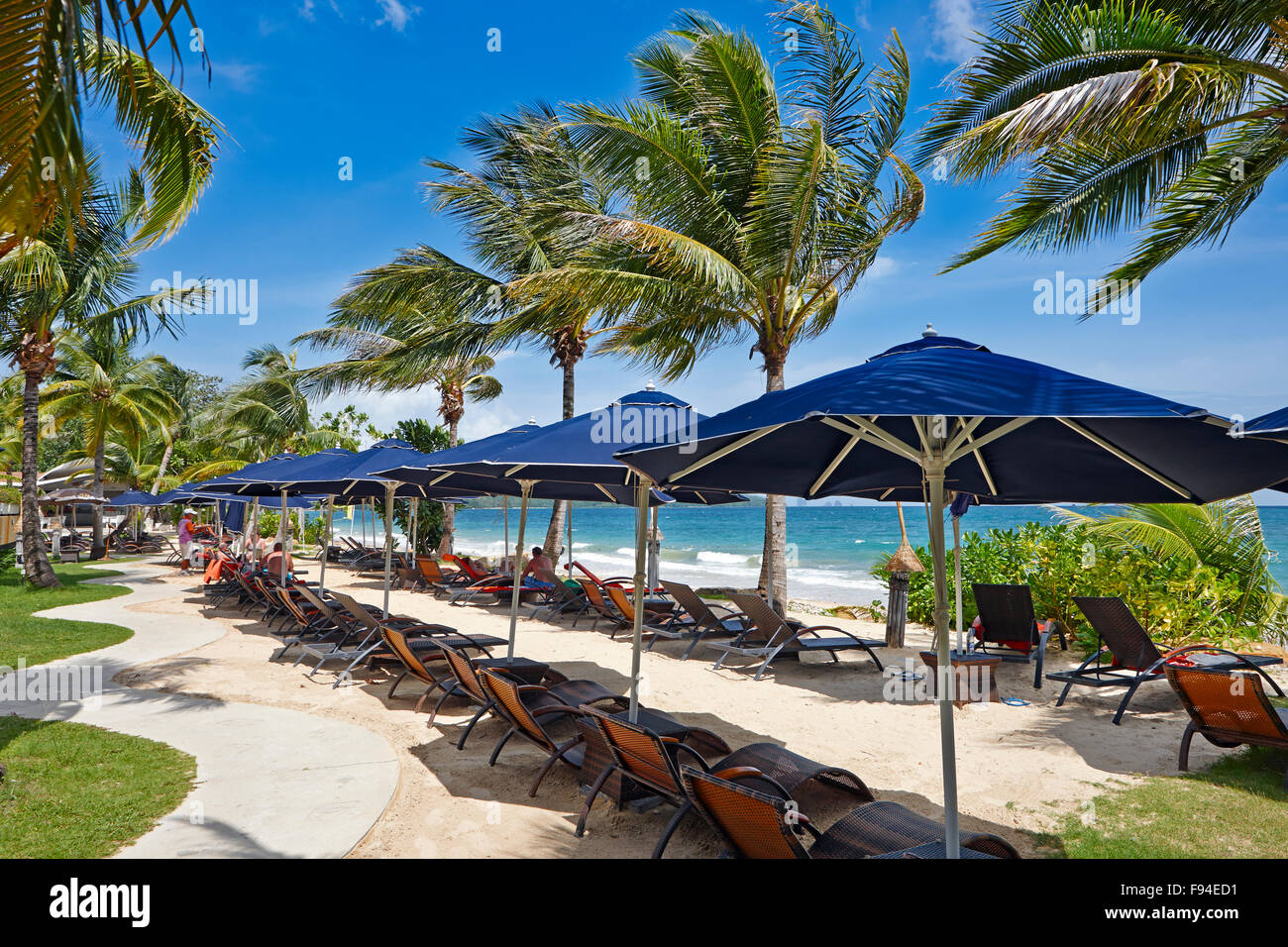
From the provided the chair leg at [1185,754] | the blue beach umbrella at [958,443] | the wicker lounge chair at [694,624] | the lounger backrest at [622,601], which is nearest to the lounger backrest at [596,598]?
the lounger backrest at [622,601]

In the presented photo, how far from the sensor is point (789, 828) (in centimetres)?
305

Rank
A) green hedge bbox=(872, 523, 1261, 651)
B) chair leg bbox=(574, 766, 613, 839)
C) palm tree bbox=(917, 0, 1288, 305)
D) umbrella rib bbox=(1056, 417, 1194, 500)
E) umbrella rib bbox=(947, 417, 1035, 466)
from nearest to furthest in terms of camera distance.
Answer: umbrella rib bbox=(947, 417, 1035, 466) < umbrella rib bbox=(1056, 417, 1194, 500) < chair leg bbox=(574, 766, 613, 839) < palm tree bbox=(917, 0, 1288, 305) < green hedge bbox=(872, 523, 1261, 651)

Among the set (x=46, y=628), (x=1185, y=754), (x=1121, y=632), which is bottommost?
(x=46, y=628)

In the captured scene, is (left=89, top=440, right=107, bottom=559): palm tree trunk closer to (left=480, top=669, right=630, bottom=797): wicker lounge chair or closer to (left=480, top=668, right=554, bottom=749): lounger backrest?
(left=480, top=669, right=630, bottom=797): wicker lounge chair

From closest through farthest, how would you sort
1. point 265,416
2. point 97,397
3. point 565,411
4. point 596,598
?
1. point 596,598
2. point 565,411
3. point 97,397
4. point 265,416

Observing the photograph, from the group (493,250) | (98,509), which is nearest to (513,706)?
(493,250)

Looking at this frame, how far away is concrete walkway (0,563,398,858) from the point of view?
397cm

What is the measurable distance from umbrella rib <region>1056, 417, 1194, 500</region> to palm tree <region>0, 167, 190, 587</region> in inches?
442

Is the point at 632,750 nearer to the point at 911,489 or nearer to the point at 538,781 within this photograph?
the point at 538,781

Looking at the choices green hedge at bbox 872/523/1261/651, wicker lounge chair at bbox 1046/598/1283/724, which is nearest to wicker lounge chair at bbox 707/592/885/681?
green hedge at bbox 872/523/1261/651

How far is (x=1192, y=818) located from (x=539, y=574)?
11613mm

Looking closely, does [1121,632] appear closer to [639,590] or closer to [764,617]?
[764,617]

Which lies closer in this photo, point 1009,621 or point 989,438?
point 989,438
